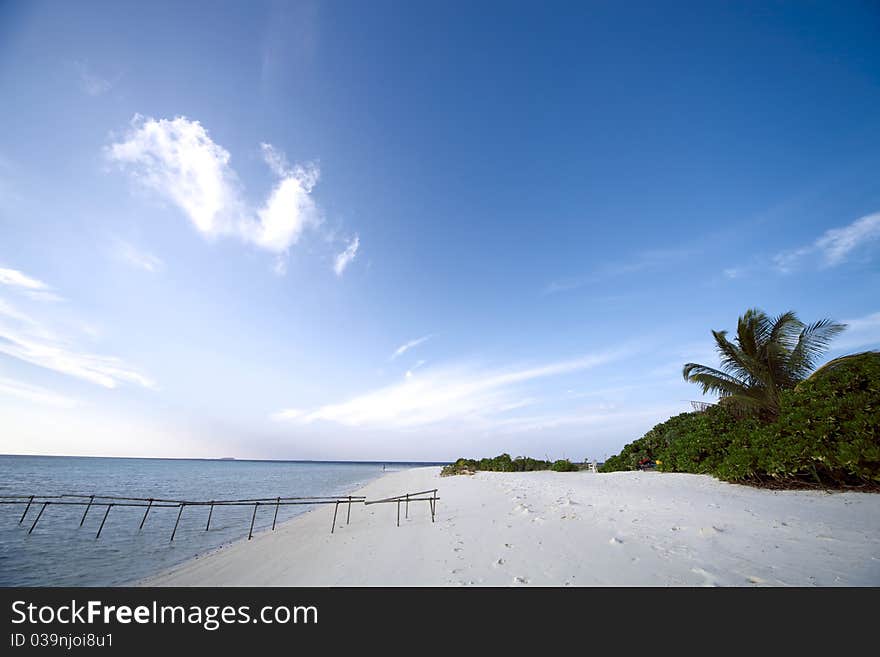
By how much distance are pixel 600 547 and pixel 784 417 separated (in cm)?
1003

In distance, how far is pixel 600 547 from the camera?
735cm

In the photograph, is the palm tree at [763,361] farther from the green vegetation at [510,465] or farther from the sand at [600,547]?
the green vegetation at [510,465]

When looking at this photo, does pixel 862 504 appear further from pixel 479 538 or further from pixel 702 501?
pixel 479 538

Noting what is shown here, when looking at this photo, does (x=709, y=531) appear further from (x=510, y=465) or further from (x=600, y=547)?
(x=510, y=465)

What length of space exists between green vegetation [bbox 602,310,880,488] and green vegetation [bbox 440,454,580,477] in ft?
49.2

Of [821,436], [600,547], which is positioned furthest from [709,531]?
[821,436]

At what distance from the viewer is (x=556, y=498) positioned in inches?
560

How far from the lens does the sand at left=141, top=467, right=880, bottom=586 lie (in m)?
5.95

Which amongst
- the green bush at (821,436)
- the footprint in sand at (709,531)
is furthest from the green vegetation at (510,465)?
the footprint in sand at (709,531)

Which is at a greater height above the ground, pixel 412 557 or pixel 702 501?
pixel 702 501

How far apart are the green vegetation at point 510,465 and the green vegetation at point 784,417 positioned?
15.0m
